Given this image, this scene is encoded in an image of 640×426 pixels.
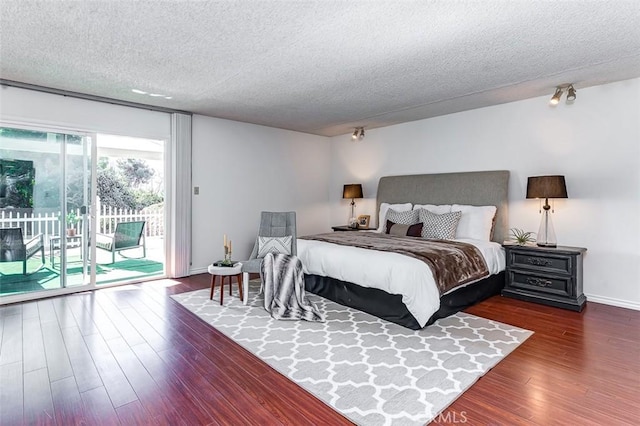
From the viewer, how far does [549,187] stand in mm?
3900

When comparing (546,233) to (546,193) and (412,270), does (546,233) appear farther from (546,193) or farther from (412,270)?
(412,270)

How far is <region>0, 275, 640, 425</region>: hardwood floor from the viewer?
6.27 ft

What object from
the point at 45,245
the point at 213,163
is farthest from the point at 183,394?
the point at 213,163

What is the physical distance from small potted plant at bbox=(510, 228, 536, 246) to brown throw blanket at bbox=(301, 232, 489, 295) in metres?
0.74

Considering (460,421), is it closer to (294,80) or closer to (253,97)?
(294,80)

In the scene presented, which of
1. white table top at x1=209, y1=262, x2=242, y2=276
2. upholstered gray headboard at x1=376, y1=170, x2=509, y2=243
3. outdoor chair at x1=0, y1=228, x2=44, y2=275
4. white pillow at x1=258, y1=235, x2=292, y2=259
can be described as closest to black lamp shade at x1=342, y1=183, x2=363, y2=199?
upholstered gray headboard at x1=376, y1=170, x2=509, y2=243

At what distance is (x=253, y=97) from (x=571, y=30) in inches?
131

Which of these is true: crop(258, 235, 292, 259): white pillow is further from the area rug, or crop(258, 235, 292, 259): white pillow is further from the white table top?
the area rug

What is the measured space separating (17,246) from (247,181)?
3.18 meters

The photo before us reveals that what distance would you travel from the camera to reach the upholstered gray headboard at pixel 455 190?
4637 mm

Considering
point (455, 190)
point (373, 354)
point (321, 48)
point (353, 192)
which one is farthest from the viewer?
point (353, 192)

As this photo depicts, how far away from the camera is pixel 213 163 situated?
5.57 metres

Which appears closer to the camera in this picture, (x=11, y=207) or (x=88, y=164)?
(x=11, y=207)

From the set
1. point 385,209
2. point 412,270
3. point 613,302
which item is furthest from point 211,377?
point 613,302
